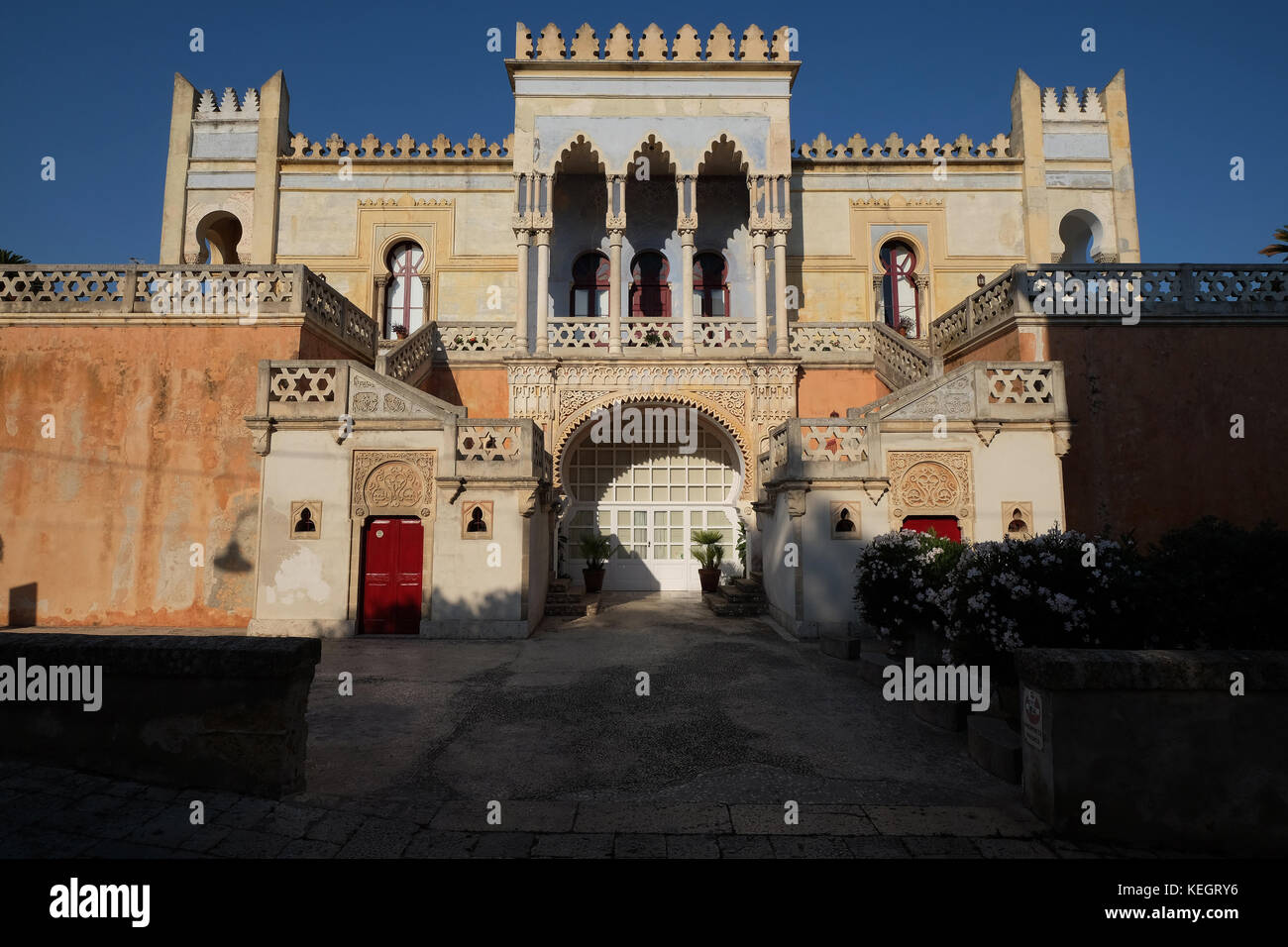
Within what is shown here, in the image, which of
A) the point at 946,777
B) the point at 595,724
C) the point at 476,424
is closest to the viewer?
the point at 946,777

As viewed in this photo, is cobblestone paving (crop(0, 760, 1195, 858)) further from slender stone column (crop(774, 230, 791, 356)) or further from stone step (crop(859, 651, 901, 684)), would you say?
slender stone column (crop(774, 230, 791, 356))

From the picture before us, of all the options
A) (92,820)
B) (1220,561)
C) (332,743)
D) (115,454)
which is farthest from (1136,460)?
(115,454)

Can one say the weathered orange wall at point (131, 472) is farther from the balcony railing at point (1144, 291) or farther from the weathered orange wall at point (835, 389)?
the balcony railing at point (1144, 291)

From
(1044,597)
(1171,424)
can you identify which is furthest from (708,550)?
(1044,597)

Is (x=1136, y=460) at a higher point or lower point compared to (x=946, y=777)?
higher

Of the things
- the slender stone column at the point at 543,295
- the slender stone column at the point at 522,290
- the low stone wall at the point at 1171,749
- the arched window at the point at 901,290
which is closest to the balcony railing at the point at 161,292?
the slender stone column at the point at 522,290

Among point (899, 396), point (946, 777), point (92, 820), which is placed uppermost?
point (899, 396)

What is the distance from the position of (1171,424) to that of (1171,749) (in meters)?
11.6

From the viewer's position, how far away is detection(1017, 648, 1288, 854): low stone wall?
379 cm

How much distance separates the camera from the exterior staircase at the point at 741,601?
13398 millimetres

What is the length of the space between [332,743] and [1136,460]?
1403 centimetres

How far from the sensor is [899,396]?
11.7m

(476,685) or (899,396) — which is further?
(899,396)
